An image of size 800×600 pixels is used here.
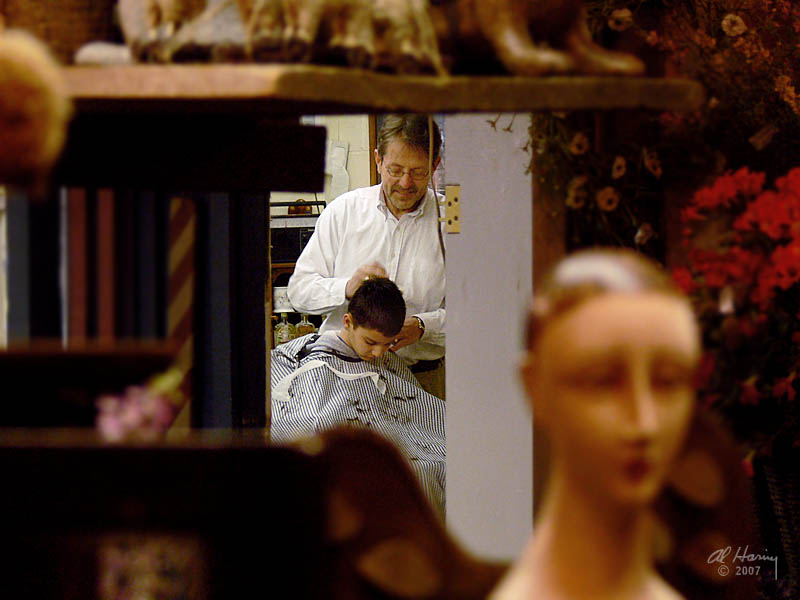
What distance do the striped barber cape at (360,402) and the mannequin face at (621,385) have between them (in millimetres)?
2132

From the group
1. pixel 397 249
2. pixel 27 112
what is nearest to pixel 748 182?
pixel 27 112

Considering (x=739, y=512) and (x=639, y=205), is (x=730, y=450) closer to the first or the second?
(x=739, y=512)

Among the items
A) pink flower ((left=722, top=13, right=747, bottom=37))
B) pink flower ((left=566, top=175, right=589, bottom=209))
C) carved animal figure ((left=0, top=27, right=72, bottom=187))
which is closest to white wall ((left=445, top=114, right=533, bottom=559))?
pink flower ((left=566, top=175, right=589, bottom=209))

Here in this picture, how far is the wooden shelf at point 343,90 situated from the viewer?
107 centimetres

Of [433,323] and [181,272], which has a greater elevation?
[181,272]

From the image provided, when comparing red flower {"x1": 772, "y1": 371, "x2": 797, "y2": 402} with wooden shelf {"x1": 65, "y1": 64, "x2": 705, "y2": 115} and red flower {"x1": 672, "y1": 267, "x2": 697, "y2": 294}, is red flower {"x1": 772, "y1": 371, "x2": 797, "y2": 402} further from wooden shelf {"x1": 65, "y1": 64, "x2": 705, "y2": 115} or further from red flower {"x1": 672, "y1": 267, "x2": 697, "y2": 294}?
wooden shelf {"x1": 65, "y1": 64, "x2": 705, "y2": 115}

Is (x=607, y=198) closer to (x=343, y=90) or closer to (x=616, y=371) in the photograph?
(x=343, y=90)

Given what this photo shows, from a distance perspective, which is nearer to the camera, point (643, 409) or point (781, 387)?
point (643, 409)

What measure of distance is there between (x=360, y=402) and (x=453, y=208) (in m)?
1.01

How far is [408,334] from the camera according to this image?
11.0 feet

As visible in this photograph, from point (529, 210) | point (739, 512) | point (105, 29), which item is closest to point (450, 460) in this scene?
point (529, 210)

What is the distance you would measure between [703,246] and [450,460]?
0.93m

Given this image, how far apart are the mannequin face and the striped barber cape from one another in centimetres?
213

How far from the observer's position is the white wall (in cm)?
215
